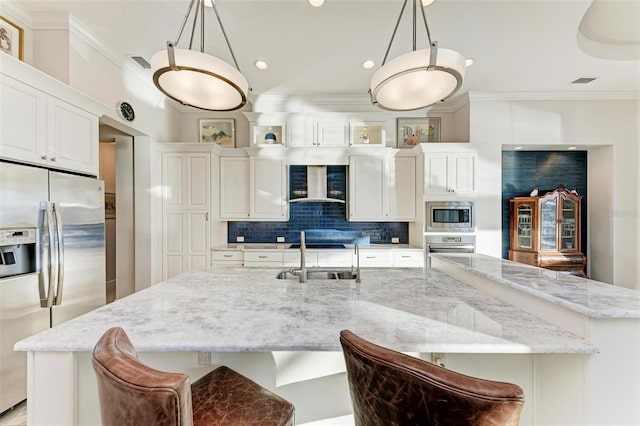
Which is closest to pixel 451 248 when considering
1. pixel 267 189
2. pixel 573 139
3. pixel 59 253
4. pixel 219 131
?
pixel 573 139

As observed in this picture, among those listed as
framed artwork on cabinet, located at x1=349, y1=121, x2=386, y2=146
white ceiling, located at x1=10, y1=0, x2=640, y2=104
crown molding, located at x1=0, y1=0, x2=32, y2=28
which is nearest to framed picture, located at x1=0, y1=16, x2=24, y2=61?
crown molding, located at x1=0, y1=0, x2=32, y2=28

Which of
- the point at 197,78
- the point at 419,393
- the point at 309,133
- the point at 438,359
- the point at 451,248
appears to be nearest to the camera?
Result: the point at 419,393

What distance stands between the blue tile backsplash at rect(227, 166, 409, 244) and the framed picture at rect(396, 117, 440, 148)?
3.45 feet

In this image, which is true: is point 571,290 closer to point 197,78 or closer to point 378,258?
point 197,78

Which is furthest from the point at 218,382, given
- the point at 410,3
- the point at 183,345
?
the point at 410,3

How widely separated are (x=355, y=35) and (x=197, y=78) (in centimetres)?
180

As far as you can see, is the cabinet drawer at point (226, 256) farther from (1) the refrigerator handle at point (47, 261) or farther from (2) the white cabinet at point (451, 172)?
(2) the white cabinet at point (451, 172)

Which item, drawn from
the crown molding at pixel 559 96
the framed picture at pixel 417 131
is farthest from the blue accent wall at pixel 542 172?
the framed picture at pixel 417 131

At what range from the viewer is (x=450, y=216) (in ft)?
11.8

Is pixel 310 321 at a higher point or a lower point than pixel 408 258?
A: higher

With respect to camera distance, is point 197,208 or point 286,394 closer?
point 286,394

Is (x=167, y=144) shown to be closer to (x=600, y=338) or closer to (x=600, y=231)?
(x=600, y=338)

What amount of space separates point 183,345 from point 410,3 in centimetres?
277

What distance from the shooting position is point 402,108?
5.83ft
